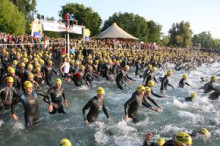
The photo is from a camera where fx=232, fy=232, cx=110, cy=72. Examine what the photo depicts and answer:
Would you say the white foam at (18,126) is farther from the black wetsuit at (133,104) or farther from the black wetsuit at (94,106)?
the black wetsuit at (133,104)

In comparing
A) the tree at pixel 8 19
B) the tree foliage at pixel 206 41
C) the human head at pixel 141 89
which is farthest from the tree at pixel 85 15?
the tree foliage at pixel 206 41

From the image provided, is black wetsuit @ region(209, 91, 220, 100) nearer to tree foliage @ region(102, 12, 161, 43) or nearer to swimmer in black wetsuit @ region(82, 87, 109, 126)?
swimmer in black wetsuit @ region(82, 87, 109, 126)

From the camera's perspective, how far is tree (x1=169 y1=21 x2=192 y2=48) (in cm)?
8488

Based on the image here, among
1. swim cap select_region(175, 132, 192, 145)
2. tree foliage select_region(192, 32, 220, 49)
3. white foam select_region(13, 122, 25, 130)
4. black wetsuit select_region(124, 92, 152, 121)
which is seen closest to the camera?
swim cap select_region(175, 132, 192, 145)

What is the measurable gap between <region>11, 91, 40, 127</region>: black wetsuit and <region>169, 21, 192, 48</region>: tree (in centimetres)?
8230

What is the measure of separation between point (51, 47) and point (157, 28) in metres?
61.0

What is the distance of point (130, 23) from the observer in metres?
72.8

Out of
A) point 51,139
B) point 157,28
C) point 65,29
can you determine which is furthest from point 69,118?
point 157,28

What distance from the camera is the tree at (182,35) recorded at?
278 ft

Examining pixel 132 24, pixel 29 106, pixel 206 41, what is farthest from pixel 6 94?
pixel 206 41

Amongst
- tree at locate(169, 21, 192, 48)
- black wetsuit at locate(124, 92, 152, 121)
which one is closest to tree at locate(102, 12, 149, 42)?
tree at locate(169, 21, 192, 48)

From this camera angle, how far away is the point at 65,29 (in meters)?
17.8

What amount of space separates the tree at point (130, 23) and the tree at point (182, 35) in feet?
56.0

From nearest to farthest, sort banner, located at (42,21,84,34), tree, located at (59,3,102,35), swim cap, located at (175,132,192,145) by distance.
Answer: swim cap, located at (175,132,192,145) → banner, located at (42,21,84,34) → tree, located at (59,3,102,35)
